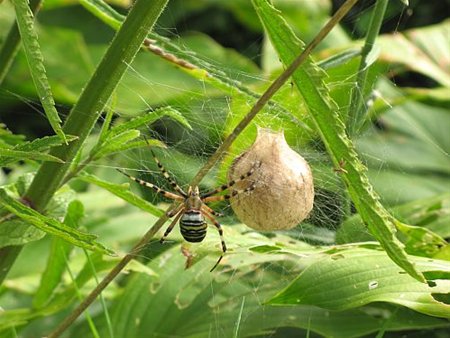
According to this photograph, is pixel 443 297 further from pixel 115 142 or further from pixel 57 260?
pixel 57 260

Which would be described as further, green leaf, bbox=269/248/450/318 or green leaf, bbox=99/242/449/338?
→ green leaf, bbox=99/242/449/338

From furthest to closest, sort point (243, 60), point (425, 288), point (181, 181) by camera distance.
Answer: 1. point (243, 60)
2. point (181, 181)
3. point (425, 288)

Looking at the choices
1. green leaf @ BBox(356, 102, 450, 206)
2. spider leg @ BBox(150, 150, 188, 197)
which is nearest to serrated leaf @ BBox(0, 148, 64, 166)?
spider leg @ BBox(150, 150, 188, 197)

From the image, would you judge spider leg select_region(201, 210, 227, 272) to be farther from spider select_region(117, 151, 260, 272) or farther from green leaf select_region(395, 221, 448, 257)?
green leaf select_region(395, 221, 448, 257)

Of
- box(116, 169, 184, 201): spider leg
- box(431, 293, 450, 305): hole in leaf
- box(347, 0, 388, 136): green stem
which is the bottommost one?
box(116, 169, 184, 201): spider leg

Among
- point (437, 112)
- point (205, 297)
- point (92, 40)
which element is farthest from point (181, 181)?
point (92, 40)

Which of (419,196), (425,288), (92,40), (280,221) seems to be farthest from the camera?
(92,40)

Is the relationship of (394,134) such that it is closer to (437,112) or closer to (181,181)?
(437,112)

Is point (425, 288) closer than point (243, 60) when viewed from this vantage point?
Yes
